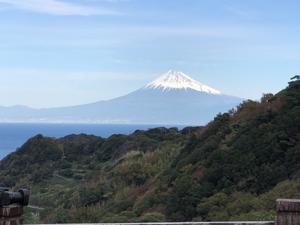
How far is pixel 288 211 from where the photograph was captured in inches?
253

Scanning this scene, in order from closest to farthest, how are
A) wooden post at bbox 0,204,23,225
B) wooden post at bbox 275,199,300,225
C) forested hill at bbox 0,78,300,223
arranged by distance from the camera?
1. wooden post at bbox 0,204,23,225
2. wooden post at bbox 275,199,300,225
3. forested hill at bbox 0,78,300,223

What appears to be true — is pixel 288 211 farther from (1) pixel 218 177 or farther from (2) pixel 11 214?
(1) pixel 218 177

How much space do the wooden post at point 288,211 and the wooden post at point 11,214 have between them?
2306 mm

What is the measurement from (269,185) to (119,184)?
532 inches

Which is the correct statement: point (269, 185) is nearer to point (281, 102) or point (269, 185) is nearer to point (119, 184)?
point (281, 102)

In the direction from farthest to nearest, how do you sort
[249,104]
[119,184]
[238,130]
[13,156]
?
1. [13,156]
2. [119,184]
3. [249,104]
4. [238,130]

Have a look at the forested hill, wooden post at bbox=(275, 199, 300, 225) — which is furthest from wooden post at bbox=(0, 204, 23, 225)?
the forested hill

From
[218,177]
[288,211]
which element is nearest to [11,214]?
[288,211]

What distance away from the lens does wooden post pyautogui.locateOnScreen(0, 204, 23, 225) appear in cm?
591

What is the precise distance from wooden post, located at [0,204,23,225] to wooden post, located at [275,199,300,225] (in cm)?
231

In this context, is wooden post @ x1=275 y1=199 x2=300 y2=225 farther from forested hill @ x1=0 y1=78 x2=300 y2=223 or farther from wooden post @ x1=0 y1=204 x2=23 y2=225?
forested hill @ x1=0 y1=78 x2=300 y2=223

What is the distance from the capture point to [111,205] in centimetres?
2583

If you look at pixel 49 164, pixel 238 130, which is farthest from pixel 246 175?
pixel 49 164

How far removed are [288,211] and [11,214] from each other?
246cm
